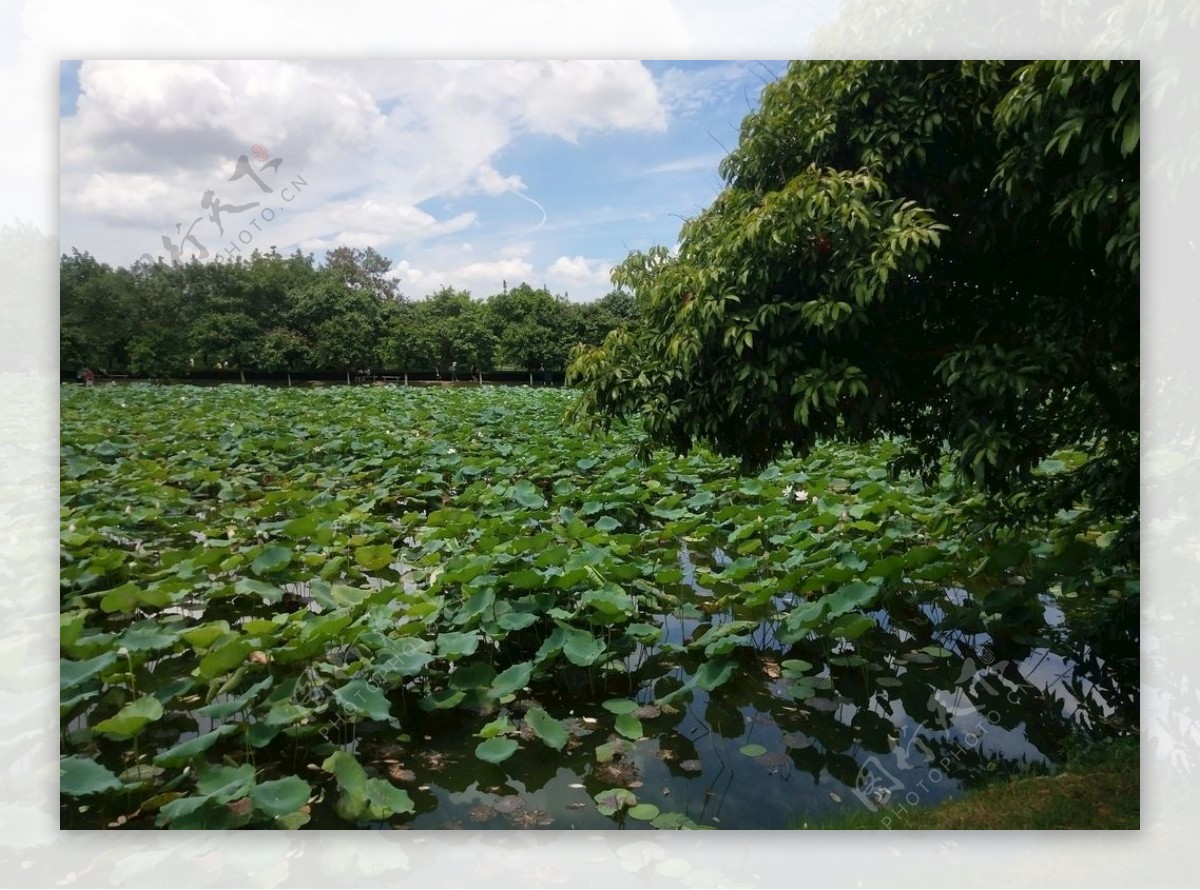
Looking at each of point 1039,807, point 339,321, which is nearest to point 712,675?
point 1039,807

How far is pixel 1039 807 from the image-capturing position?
80.9 inches

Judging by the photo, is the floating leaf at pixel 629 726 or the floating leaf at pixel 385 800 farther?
the floating leaf at pixel 629 726

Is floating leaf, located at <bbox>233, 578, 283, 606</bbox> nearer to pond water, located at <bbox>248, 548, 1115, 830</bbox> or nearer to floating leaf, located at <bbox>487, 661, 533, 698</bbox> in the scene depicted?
pond water, located at <bbox>248, 548, 1115, 830</bbox>

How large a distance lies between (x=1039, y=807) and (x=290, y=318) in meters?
2.99

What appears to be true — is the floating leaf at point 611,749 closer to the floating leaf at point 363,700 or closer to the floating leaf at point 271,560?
the floating leaf at point 363,700

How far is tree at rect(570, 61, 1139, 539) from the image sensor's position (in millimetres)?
1890

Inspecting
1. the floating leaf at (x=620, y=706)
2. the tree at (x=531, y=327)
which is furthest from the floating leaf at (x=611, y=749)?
the tree at (x=531, y=327)

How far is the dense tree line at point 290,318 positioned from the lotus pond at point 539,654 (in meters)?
0.26

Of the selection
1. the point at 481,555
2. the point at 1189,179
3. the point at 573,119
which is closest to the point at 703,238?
the point at 573,119

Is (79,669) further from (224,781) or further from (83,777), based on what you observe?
(224,781)

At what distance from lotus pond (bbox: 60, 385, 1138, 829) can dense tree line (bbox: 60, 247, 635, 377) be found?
26cm

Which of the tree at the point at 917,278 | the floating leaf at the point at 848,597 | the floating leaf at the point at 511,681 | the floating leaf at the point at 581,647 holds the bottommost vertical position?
the floating leaf at the point at 511,681

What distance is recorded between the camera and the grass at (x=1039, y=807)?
2049mm

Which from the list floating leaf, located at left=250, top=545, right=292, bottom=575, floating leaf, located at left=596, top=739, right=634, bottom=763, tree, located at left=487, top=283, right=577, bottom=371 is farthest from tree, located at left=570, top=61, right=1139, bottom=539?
floating leaf, located at left=250, top=545, right=292, bottom=575
